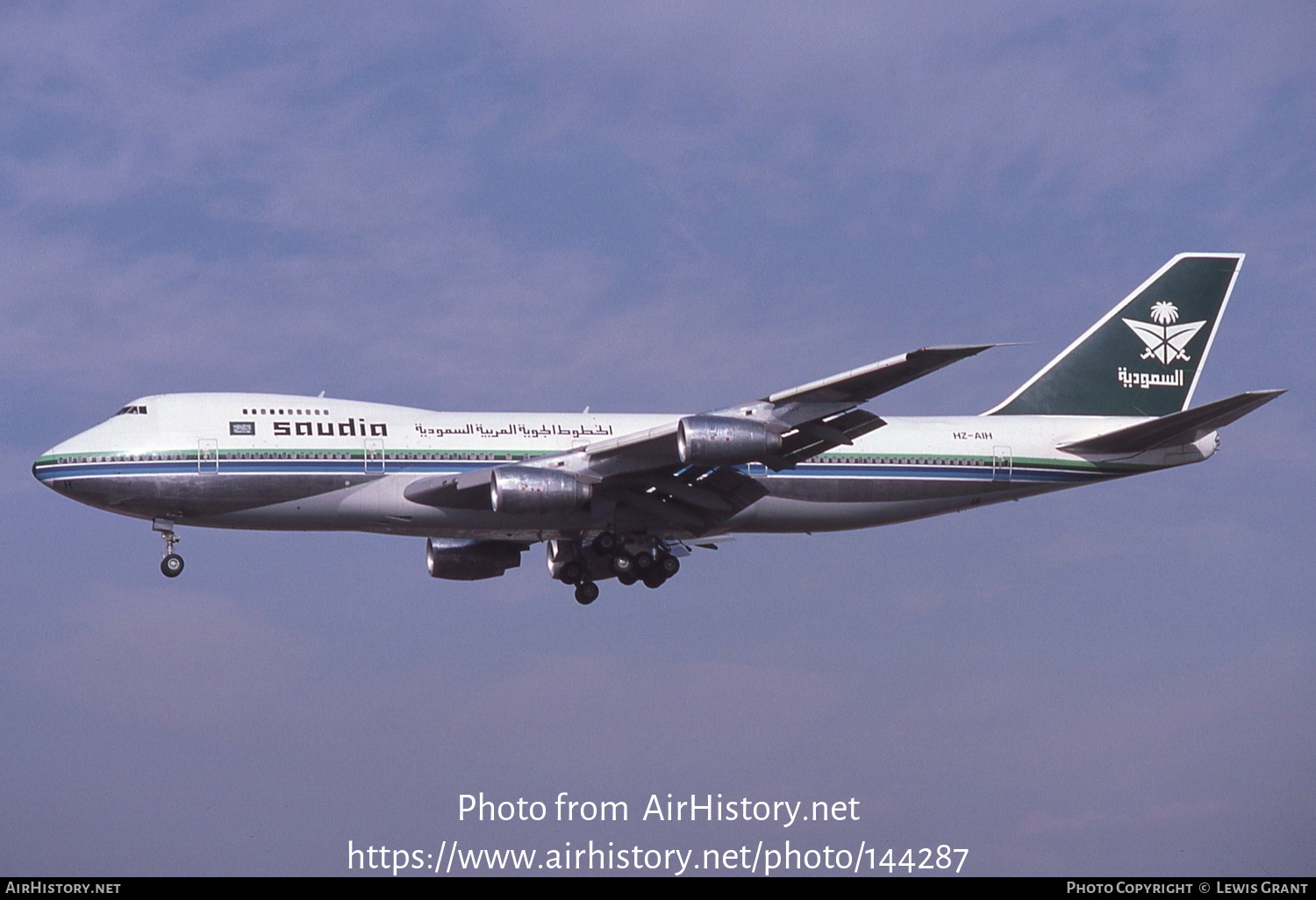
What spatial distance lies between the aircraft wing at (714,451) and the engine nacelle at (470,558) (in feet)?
16.3

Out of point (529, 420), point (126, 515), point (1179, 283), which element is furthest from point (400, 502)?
point (1179, 283)

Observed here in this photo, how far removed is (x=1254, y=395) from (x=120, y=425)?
28.2 metres

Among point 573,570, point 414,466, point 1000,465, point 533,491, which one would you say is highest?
point 414,466

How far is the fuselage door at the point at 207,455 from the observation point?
136 feet

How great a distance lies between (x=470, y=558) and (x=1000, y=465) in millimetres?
15201

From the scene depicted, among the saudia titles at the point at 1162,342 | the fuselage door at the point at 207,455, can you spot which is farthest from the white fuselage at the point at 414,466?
the saudia titles at the point at 1162,342

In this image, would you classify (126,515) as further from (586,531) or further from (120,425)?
(586,531)

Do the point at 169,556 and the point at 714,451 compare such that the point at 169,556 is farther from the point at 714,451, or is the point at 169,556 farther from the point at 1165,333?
the point at 1165,333

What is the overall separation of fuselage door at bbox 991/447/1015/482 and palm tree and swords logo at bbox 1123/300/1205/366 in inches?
262

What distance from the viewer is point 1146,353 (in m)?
49.7

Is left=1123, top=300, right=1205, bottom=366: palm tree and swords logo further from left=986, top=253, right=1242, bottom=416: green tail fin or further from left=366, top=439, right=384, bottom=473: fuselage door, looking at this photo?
left=366, top=439, right=384, bottom=473: fuselage door

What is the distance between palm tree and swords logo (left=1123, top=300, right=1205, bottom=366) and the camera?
4972 cm

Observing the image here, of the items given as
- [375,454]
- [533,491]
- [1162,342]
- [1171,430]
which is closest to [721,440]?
[533,491]

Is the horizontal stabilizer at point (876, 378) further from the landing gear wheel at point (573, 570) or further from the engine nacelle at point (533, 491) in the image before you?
the landing gear wheel at point (573, 570)
